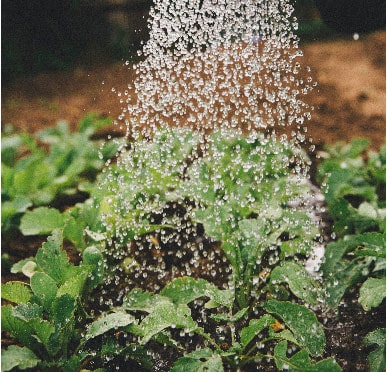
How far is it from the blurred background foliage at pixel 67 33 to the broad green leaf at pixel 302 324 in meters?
3.27

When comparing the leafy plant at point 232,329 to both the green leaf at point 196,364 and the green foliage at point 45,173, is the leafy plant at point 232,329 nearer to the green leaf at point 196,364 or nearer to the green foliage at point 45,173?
the green leaf at point 196,364

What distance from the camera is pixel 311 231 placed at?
177cm

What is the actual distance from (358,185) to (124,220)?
1068 millimetres

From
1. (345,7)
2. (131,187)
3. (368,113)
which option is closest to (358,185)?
(345,7)

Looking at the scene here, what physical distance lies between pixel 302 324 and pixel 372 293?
237 mm

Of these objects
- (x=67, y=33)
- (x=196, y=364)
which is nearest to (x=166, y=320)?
(x=196, y=364)

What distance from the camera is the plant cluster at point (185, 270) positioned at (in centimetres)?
136

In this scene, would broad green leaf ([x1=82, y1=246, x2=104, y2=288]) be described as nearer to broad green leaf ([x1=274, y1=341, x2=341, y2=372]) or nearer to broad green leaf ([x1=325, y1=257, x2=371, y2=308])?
broad green leaf ([x1=274, y1=341, x2=341, y2=372])

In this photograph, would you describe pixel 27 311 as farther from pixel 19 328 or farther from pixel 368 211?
pixel 368 211

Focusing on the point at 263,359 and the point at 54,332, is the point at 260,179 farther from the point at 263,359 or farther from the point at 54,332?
the point at 54,332

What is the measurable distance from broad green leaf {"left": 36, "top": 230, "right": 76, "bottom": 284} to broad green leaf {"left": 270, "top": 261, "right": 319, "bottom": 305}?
0.58m

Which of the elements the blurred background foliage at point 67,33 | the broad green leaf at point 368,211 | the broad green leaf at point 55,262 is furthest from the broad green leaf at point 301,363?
the blurred background foliage at point 67,33

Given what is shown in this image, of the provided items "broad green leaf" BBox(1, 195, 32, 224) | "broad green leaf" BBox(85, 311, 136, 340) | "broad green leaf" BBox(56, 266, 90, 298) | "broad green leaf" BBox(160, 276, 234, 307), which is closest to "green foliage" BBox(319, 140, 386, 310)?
"broad green leaf" BBox(160, 276, 234, 307)

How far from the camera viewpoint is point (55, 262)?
1522 millimetres
